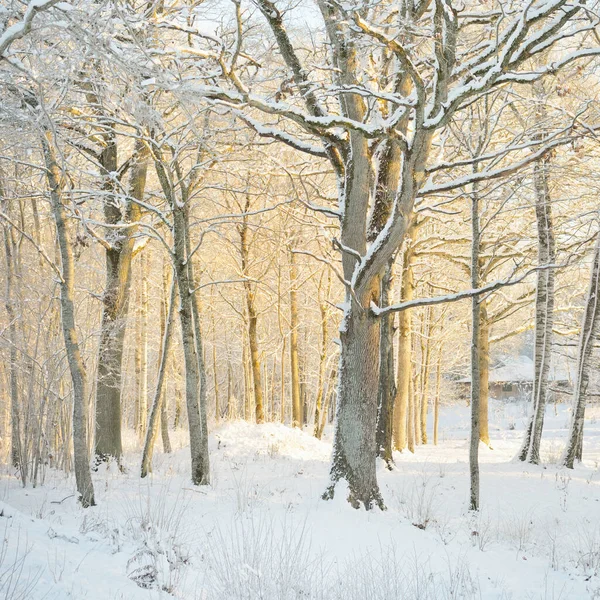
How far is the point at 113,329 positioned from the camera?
9250 millimetres

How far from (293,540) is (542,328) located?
8.29 metres

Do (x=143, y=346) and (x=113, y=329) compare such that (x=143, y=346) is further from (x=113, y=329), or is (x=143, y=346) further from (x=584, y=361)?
(x=584, y=361)

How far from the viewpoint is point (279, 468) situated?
376 inches

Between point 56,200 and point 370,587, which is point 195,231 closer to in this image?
point 56,200

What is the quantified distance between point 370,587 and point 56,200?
4914 millimetres

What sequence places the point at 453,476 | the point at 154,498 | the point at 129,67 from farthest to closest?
the point at 453,476 < the point at 154,498 < the point at 129,67

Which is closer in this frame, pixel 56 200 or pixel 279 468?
pixel 56 200

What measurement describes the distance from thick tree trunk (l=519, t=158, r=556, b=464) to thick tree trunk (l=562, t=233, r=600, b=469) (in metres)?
0.56

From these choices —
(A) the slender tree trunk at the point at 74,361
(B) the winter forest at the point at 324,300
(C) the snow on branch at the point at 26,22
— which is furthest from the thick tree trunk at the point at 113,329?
(C) the snow on branch at the point at 26,22

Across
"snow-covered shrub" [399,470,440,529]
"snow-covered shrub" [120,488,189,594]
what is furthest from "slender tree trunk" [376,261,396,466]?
"snow-covered shrub" [120,488,189,594]

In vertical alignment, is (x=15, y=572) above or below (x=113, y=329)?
below

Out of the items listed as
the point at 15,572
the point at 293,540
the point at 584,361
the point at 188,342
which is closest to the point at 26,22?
the point at 15,572

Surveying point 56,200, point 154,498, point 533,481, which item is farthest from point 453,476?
point 56,200

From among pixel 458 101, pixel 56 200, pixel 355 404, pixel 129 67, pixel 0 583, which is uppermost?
pixel 458 101
